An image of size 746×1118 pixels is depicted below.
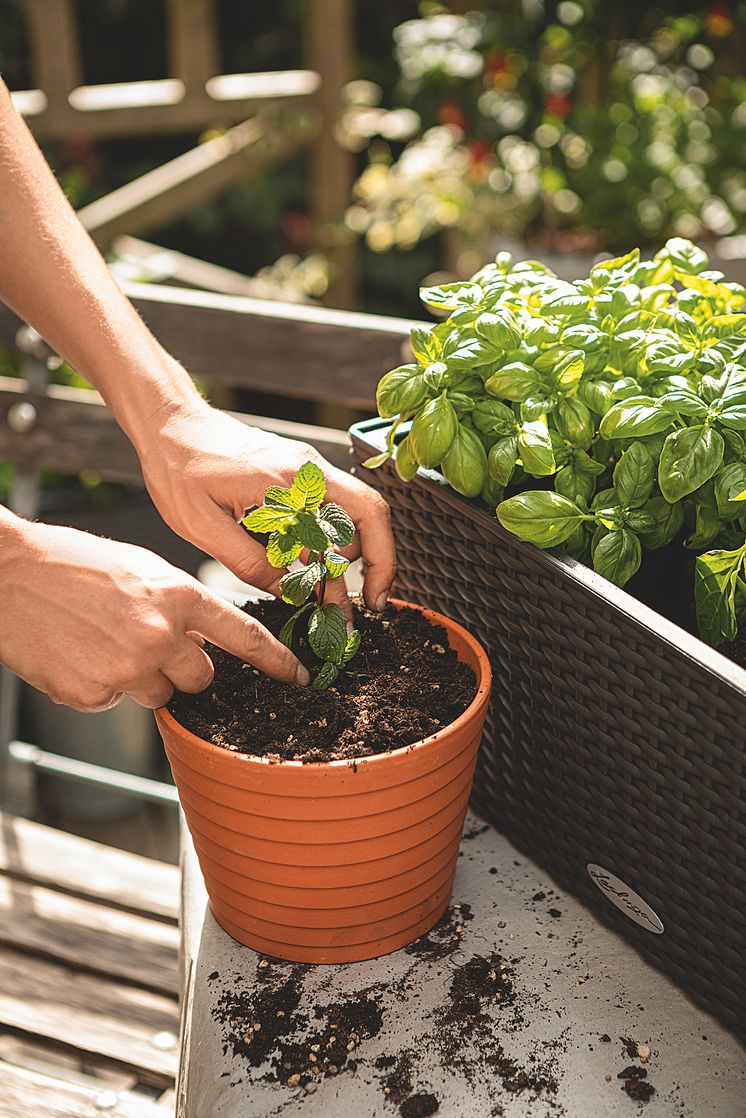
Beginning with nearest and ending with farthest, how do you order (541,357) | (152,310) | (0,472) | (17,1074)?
(541,357)
(17,1074)
(152,310)
(0,472)

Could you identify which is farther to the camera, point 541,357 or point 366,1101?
point 541,357

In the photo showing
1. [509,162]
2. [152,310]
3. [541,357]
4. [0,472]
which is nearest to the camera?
[541,357]

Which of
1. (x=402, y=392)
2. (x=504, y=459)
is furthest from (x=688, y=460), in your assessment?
(x=402, y=392)

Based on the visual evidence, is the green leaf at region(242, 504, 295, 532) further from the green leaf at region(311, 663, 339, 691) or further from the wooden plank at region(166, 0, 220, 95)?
the wooden plank at region(166, 0, 220, 95)

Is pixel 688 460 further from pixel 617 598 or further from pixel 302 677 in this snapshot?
pixel 302 677

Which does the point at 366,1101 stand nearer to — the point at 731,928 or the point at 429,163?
the point at 731,928

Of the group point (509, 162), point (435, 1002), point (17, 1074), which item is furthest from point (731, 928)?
point (509, 162)

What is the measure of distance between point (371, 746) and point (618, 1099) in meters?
0.30

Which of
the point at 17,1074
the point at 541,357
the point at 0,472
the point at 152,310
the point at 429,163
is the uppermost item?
the point at 541,357

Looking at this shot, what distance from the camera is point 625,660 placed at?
75cm

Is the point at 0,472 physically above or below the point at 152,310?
below

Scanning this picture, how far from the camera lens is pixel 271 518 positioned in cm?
82

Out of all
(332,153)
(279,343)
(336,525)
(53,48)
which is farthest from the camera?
(332,153)

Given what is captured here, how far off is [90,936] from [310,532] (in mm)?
852
